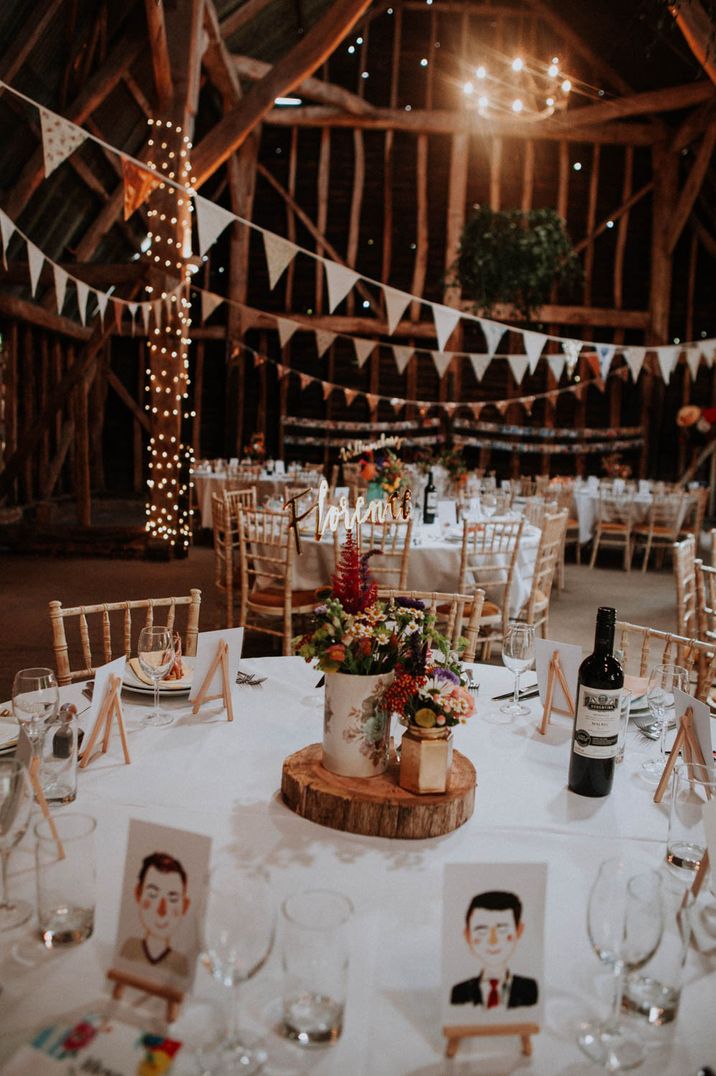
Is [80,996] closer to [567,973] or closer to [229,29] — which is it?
[567,973]

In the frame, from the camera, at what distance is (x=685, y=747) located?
1579 mm

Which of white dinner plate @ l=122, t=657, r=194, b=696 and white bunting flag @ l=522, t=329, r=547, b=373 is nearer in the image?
white dinner plate @ l=122, t=657, r=194, b=696

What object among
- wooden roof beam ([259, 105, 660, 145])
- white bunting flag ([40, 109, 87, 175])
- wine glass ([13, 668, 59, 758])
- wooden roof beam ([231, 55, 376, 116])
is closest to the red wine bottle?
wine glass ([13, 668, 59, 758])

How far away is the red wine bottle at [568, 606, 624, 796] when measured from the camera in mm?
1477

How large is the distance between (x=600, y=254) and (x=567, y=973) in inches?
488

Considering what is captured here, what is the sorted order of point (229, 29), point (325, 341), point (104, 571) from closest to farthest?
point (104, 571)
point (229, 29)
point (325, 341)

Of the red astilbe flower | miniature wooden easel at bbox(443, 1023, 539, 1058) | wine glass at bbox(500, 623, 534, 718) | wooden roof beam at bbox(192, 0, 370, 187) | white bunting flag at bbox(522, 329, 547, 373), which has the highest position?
wooden roof beam at bbox(192, 0, 370, 187)

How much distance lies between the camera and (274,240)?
5727mm

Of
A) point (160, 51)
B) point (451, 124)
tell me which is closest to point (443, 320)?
point (160, 51)

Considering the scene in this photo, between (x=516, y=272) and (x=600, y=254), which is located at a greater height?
(x=600, y=254)

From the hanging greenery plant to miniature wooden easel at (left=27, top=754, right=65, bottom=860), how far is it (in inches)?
354

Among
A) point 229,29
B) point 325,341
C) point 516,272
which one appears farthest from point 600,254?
point 229,29

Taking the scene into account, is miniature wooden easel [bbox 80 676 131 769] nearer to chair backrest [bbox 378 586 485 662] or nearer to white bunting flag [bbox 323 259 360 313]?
chair backrest [bbox 378 586 485 662]

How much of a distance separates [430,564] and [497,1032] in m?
3.89
